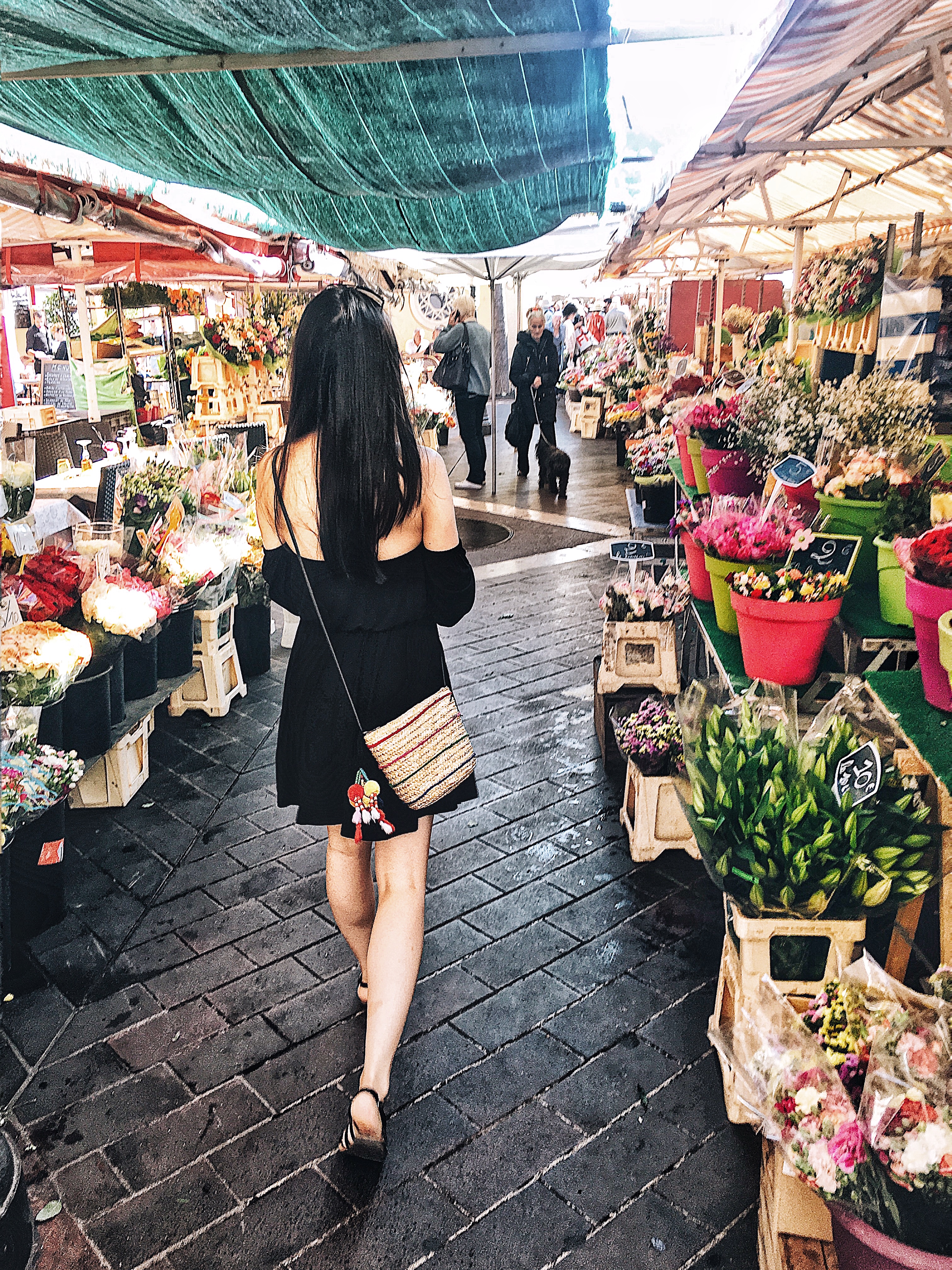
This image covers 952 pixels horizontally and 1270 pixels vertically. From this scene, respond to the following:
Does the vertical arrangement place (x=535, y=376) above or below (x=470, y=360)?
below

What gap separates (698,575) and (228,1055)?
233 centimetres

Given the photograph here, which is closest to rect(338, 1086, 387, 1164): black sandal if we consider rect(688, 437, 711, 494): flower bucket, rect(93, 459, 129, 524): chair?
rect(688, 437, 711, 494): flower bucket

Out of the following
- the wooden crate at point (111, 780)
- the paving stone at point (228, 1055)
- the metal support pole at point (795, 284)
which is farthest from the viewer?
the metal support pole at point (795, 284)

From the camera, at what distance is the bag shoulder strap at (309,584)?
2352 millimetres

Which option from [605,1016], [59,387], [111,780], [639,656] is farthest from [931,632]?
[59,387]

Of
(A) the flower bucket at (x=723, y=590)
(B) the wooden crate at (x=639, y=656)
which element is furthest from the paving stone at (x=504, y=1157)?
(B) the wooden crate at (x=639, y=656)

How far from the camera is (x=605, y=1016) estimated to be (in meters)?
2.79

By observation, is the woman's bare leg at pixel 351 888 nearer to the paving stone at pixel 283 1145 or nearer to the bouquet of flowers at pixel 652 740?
the paving stone at pixel 283 1145

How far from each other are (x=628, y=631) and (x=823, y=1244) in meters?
3.04

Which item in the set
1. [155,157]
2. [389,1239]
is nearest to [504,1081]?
[389,1239]

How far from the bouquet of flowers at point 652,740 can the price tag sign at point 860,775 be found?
1131 millimetres

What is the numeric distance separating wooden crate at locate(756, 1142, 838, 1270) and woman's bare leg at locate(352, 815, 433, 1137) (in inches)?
37.3

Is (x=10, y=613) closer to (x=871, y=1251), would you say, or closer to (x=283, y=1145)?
(x=283, y=1145)

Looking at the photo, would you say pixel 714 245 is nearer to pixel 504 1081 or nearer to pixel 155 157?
pixel 155 157
